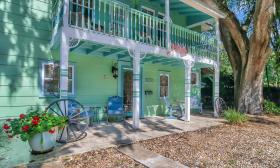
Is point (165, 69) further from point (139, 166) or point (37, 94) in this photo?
point (139, 166)

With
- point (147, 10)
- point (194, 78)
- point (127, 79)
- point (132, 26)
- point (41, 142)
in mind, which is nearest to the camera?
point (41, 142)

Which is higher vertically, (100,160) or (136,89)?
(136,89)

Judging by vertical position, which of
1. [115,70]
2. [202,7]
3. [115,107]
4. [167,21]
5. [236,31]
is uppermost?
[202,7]

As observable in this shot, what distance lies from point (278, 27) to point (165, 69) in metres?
8.71

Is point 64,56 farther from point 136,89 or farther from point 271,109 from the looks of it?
point 271,109

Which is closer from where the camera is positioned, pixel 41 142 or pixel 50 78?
pixel 41 142

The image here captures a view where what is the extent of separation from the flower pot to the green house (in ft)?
4.10

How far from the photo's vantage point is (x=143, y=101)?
1088 cm

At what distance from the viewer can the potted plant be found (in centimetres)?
484

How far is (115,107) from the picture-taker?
9195mm

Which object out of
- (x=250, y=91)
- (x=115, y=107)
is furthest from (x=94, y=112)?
(x=250, y=91)

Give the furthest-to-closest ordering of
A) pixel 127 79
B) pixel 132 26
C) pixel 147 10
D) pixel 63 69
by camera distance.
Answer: pixel 147 10, pixel 127 79, pixel 132 26, pixel 63 69

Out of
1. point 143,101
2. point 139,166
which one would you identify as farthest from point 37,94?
point 143,101

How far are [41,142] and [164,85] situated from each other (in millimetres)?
7885
